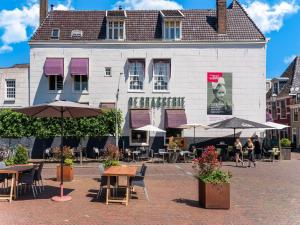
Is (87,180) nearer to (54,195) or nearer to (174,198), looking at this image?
(54,195)

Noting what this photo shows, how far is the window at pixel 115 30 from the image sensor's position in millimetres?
31000

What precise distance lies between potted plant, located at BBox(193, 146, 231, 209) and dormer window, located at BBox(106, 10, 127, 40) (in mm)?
21914

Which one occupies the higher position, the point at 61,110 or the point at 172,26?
the point at 172,26

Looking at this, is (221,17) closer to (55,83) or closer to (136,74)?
(136,74)

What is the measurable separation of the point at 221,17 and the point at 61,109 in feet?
73.2

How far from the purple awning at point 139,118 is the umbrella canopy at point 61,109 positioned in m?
15.5

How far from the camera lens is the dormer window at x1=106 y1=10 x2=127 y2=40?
31.0m

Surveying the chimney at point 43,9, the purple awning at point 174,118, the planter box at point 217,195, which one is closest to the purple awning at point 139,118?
the purple awning at point 174,118

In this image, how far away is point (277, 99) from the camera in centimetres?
5338

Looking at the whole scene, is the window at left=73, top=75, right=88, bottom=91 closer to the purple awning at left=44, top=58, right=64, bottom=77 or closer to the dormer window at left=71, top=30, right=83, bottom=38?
the purple awning at left=44, top=58, right=64, bottom=77

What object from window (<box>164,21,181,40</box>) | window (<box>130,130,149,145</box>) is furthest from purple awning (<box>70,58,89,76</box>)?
window (<box>164,21,181,40</box>)

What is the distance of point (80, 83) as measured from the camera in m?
30.6

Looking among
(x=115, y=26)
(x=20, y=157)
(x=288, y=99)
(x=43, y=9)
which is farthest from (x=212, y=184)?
(x=288, y=99)

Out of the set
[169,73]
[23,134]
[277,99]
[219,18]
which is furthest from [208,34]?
[277,99]
